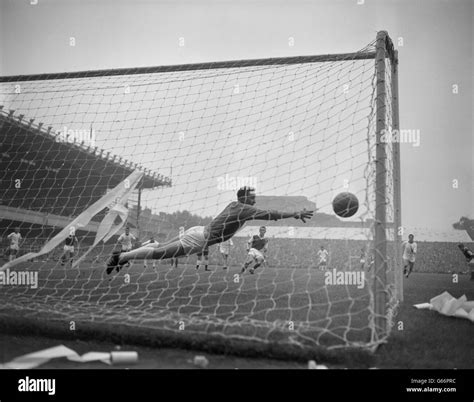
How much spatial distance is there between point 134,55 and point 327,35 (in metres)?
2.72

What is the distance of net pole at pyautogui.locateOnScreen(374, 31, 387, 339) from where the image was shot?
151 inches

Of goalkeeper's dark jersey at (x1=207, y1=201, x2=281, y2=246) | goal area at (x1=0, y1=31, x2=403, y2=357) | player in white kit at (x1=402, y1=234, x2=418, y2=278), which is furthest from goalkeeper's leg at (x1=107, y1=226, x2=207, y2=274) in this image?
player in white kit at (x1=402, y1=234, x2=418, y2=278)

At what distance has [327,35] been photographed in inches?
219

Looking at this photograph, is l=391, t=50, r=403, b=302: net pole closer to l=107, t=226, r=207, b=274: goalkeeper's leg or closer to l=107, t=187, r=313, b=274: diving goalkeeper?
l=107, t=187, r=313, b=274: diving goalkeeper

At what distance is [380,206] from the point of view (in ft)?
13.2

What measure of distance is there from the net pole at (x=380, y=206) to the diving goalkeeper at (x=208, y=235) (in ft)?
5.55

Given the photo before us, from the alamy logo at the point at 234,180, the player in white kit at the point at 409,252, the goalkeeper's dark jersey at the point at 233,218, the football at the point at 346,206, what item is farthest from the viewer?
the player in white kit at the point at 409,252

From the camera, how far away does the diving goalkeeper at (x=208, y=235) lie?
5.41 m

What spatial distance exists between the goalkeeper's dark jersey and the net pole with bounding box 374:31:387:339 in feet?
4.49

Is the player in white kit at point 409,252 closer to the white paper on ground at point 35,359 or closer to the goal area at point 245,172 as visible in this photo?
the goal area at point 245,172
